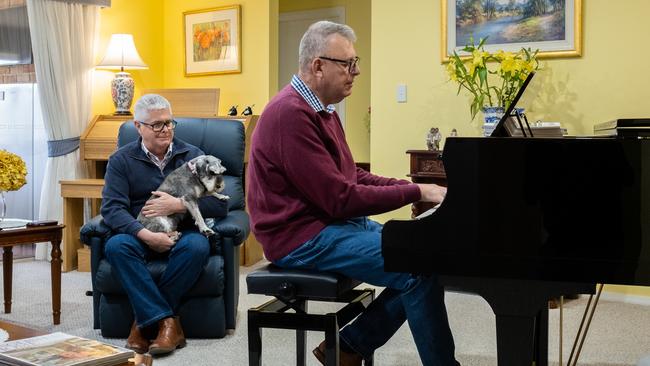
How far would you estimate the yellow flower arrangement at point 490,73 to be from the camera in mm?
3900

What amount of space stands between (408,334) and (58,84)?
3263mm

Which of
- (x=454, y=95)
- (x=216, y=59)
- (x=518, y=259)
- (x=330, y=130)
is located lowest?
(x=518, y=259)

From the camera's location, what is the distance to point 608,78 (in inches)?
155

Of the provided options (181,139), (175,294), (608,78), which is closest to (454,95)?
(608,78)

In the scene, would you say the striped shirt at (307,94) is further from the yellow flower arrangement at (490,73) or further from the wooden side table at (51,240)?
the yellow flower arrangement at (490,73)

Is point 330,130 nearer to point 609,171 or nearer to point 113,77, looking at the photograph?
point 609,171

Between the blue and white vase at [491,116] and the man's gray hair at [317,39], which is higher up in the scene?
the man's gray hair at [317,39]

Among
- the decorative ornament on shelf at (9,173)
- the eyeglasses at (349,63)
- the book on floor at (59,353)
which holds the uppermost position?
the eyeglasses at (349,63)

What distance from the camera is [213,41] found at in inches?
227

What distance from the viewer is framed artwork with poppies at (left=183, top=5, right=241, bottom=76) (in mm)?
5664

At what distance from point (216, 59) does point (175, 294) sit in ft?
10.3

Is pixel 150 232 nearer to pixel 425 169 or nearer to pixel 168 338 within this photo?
pixel 168 338

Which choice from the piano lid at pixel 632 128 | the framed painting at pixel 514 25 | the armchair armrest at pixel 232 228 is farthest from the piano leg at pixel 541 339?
the framed painting at pixel 514 25

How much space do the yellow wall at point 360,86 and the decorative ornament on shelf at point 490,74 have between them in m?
1.93
